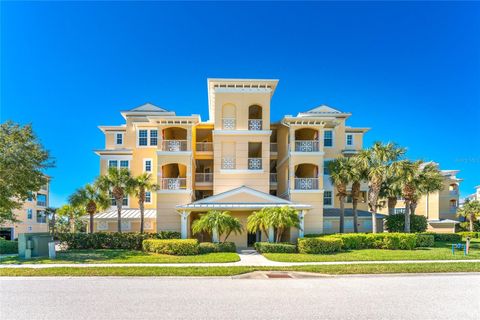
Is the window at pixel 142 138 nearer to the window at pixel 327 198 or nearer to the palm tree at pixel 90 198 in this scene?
the palm tree at pixel 90 198

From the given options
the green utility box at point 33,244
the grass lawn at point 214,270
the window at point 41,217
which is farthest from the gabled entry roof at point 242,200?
the window at point 41,217

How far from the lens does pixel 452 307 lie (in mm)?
9227

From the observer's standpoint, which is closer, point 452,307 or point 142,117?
point 452,307

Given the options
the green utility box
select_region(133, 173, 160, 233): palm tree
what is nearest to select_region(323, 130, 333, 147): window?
select_region(133, 173, 160, 233): palm tree

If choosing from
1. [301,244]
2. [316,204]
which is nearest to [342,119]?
[316,204]

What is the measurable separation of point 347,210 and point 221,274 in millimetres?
21393

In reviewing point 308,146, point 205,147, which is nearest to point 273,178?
point 308,146

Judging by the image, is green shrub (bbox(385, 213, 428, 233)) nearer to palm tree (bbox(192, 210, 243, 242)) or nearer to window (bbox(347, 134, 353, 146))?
window (bbox(347, 134, 353, 146))

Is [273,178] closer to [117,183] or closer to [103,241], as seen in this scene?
[117,183]

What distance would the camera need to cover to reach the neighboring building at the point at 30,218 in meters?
47.5

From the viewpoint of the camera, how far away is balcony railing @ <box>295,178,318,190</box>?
26.9 m

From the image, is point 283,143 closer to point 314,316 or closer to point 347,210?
point 347,210

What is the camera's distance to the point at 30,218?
50.1 m

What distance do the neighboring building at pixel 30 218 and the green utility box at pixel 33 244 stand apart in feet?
99.2
